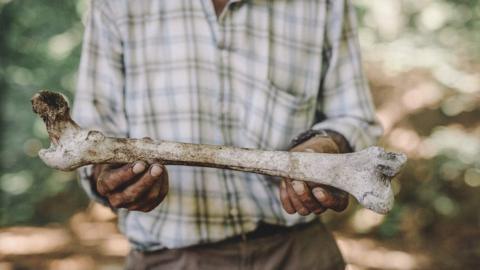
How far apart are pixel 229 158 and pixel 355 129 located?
48 cm

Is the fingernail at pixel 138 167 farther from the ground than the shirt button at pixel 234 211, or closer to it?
farther from the ground

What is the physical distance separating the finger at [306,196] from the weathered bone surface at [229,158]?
0.02 meters

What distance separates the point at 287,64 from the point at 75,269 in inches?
118

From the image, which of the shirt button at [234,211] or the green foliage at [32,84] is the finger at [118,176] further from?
the green foliage at [32,84]

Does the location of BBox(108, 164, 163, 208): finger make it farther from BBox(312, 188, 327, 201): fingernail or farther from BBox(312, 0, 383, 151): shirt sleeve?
BBox(312, 0, 383, 151): shirt sleeve

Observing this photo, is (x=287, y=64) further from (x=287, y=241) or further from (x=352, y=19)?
(x=287, y=241)

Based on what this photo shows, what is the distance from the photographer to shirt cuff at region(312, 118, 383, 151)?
130 centimetres

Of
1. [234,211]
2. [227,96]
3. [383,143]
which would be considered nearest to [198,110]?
[227,96]

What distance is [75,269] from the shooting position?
383 centimetres

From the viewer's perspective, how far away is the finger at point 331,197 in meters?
1.02

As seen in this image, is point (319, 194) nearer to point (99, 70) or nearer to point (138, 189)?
point (138, 189)

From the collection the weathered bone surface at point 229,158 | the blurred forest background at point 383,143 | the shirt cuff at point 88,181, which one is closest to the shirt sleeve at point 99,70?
the shirt cuff at point 88,181

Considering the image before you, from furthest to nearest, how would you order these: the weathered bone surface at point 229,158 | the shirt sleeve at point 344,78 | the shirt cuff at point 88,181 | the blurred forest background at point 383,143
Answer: the blurred forest background at point 383,143 < the shirt sleeve at point 344,78 < the shirt cuff at point 88,181 < the weathered bone surface at point 229,158

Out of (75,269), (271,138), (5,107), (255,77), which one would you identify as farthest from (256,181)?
(5,107)
